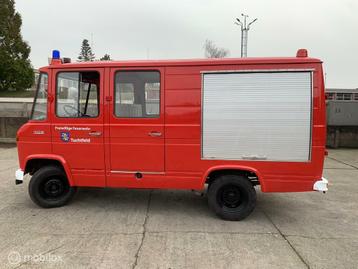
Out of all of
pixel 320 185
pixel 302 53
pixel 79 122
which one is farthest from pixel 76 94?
pixel 320 185

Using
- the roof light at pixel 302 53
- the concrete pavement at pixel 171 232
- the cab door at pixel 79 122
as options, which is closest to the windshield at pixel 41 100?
the cab door at pixel 79 122

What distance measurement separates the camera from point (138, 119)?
15.0 feet

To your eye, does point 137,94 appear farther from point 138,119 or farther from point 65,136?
point 65,136

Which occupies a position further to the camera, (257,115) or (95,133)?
(95,133)

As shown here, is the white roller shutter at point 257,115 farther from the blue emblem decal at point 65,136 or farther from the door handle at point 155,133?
the blue emblem decal at point 65,136

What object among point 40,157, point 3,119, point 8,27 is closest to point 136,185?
point 40,157

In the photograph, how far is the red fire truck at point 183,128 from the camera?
4238 mm

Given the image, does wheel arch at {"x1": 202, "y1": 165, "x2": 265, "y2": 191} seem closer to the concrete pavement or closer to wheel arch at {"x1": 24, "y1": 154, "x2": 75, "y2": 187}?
the concrete pavement

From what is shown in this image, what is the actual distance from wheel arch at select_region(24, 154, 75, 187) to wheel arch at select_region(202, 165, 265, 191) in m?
2.26

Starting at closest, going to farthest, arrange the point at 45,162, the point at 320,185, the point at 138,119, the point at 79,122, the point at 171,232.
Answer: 1. the point at 171,232
2. the point at 320,185
3. the point at 138,119
4. the point at 79,122
5. the point at 45,162

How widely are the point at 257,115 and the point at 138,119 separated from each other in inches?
72.1

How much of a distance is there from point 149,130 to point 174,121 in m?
0.42

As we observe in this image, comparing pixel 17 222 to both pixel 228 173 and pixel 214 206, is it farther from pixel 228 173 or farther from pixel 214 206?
pixel 228 173

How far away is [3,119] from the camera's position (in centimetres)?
1227
